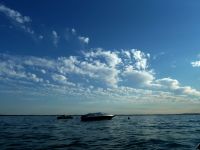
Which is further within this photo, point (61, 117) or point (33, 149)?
point (61, 117)

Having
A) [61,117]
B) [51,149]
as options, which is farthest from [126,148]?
[61,117]

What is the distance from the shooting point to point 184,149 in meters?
33.9

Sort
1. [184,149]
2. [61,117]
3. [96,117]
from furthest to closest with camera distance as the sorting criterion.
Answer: [61,117]
[96,117]
[184,149]

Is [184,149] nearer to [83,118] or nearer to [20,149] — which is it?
[20,149]

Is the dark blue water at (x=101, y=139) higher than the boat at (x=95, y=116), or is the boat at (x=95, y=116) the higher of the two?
the boat at (x=95, y=116)

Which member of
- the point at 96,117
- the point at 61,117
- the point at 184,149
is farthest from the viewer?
the point at 61,117

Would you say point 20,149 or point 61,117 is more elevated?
point 61,117

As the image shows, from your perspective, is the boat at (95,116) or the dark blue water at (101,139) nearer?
the dark blue water at (101,139)

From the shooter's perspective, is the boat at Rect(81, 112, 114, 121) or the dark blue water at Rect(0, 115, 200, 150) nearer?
the dark blue water at Rect(0, 115, 200, 150)

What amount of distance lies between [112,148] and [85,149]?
142 inches

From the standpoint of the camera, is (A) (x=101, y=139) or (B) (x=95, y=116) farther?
(B) (x=95, y=116)

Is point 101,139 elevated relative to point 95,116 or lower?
lower

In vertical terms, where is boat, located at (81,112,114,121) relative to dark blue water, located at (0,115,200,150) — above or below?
above

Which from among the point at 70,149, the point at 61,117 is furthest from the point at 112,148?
the point at 61,117
